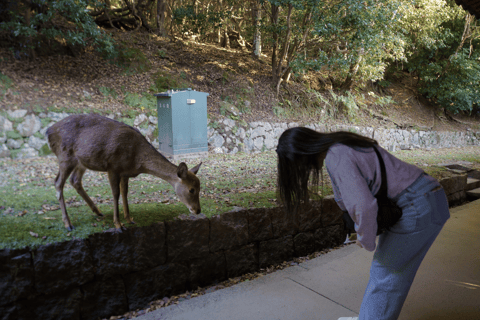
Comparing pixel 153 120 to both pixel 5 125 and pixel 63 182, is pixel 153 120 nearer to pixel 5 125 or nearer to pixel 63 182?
pixel 5 125

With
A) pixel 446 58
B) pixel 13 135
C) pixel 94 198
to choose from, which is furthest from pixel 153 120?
pixel 446 58

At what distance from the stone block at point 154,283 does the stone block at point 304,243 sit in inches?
66.1

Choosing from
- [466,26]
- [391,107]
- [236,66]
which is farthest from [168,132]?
[466,26]

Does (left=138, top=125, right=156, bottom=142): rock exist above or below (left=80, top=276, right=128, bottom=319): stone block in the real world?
above

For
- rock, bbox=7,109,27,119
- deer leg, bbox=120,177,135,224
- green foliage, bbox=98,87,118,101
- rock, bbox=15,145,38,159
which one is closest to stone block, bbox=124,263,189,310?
deer leg, bbox=120,177,135,224

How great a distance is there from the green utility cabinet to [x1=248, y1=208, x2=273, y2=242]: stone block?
3.26 metres

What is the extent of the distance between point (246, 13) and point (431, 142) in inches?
432

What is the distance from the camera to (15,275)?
7.91 feet

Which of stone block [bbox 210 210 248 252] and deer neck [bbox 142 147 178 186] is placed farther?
stone block [bbox 210 210 248 252]

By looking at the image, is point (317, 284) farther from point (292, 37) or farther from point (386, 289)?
point (292, 37)

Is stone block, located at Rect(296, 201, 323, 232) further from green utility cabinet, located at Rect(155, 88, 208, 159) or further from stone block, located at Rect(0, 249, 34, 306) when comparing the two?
green utility cabinet, located at Rect(155, 88, 208, 159)

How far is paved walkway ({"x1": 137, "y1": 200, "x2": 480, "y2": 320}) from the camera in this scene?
9.29 ft

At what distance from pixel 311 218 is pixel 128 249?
256 cm

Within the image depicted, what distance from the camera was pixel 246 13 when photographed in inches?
613
